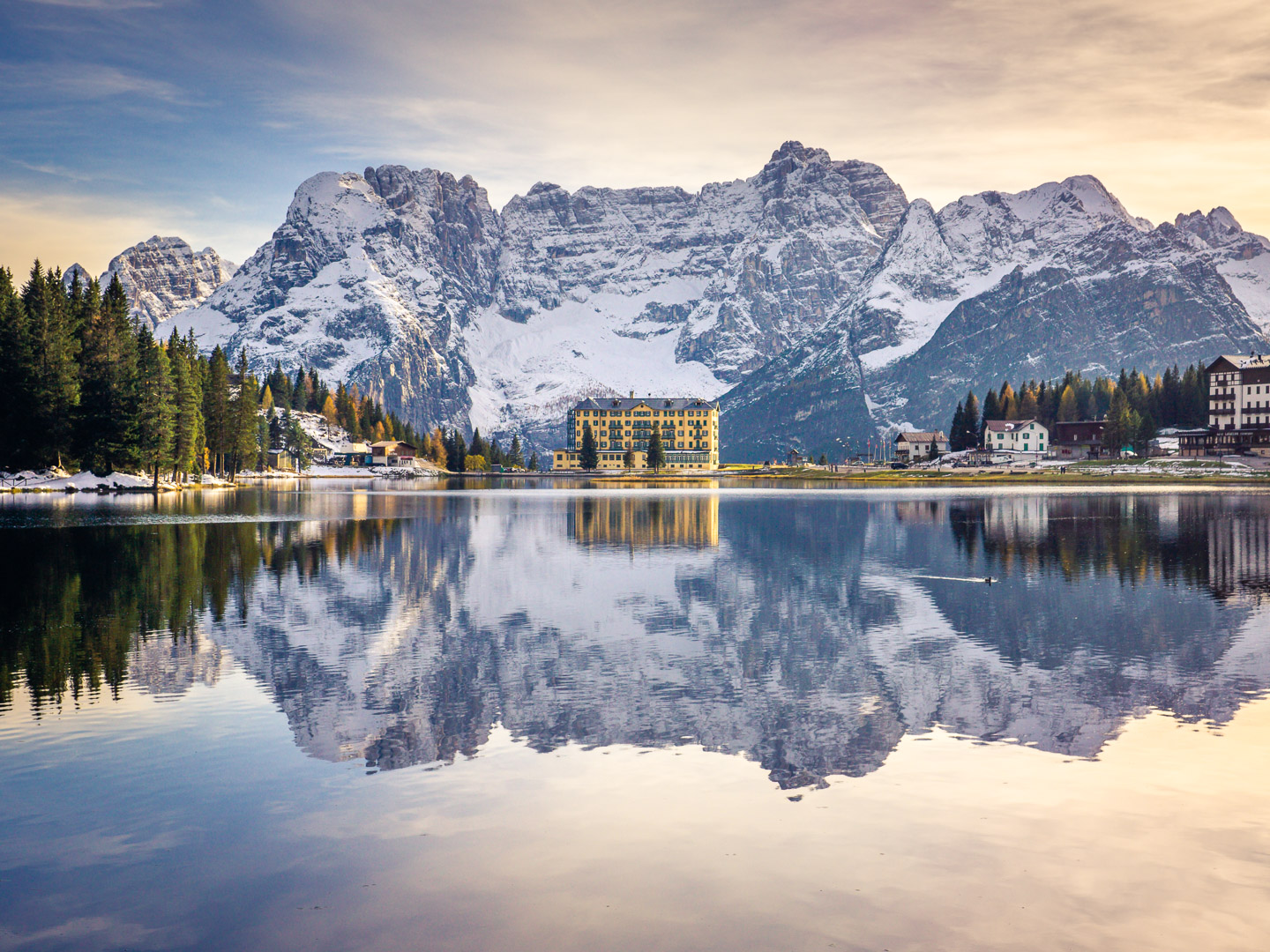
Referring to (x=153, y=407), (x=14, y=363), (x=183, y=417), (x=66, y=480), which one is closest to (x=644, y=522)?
(x=153, y=407)

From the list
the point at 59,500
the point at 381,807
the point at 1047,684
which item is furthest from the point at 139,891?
the point at 59,500

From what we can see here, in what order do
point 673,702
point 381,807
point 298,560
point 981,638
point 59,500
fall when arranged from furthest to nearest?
point 59,500 → point 298,560 → point 981,638 → point 673,702 → point 381,807

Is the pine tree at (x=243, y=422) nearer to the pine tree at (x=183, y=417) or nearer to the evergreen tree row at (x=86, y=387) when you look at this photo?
the pine tree at (x=183, y=417)

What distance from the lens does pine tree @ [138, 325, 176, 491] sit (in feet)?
409

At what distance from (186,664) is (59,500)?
98.1 metres

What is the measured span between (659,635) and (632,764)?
1464 centimetres

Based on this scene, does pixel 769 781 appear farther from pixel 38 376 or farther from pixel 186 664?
pixel 38 376

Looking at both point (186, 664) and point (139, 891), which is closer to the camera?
point (139, 891)

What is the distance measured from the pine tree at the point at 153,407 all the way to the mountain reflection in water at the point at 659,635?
58.0 m

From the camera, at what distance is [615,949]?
11.8 m

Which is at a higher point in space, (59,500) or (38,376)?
(38,376)

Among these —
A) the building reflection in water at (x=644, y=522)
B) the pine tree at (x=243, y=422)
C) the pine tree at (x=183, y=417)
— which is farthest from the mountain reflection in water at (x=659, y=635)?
the pine tree at (x=243, y=422)

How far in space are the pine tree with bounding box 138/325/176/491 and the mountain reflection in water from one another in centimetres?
5803

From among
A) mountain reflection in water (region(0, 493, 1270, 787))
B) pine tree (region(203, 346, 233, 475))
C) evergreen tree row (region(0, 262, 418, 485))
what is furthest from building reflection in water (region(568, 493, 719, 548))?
pine tree (region(203, 346, 233, 475))
